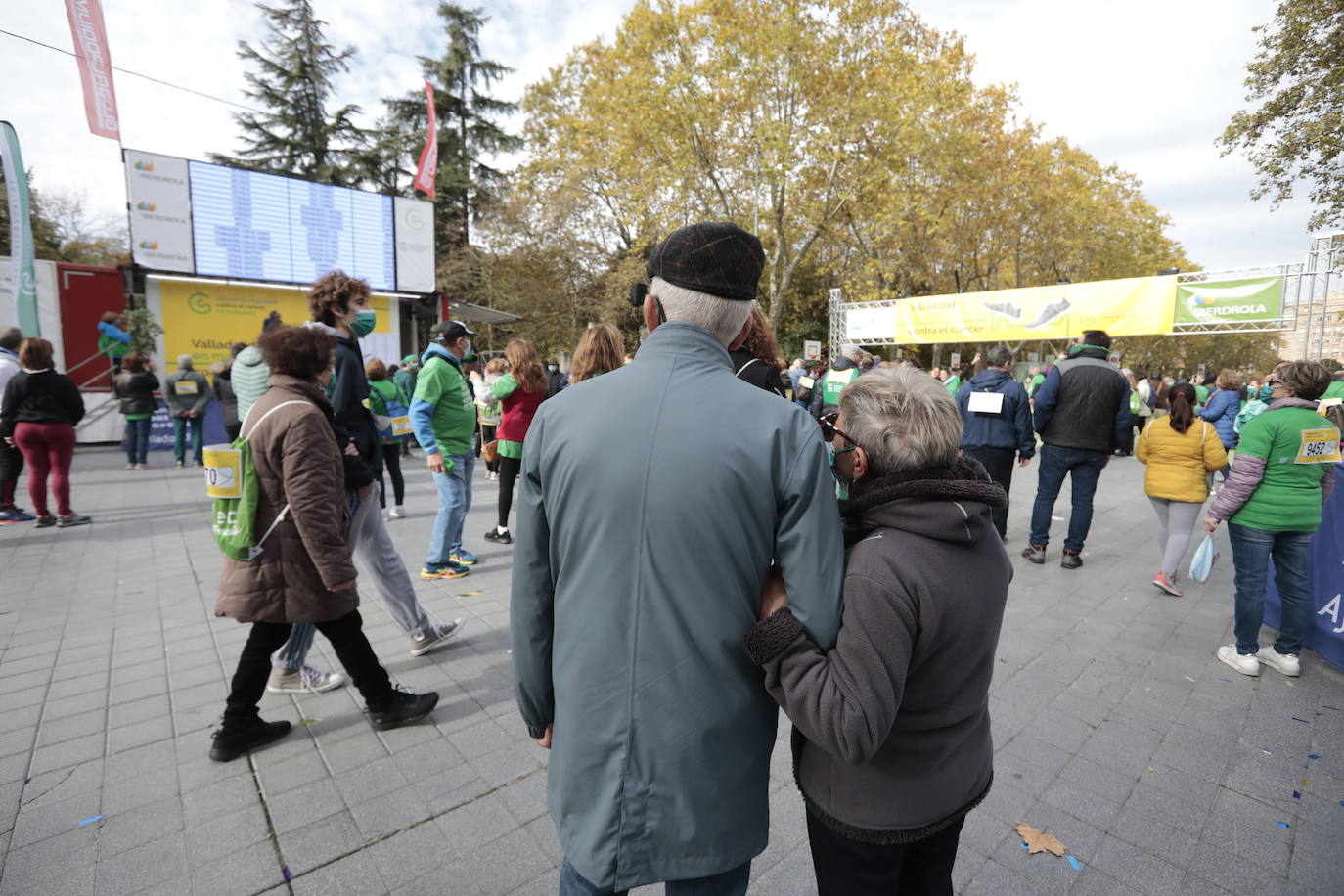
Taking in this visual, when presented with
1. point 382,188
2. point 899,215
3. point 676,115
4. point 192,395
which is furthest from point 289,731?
point 382,188

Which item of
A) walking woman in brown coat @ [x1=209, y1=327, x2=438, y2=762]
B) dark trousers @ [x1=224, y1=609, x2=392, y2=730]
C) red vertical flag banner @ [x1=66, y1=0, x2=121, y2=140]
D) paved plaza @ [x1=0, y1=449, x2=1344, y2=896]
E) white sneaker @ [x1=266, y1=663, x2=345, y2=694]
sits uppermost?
red vertical flag banner @ [x1=66, y1=0, x2=121, y2=140]

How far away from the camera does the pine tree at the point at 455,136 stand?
26.0 m

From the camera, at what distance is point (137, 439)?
10.2 meters

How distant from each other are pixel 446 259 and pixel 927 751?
2600 centimetres

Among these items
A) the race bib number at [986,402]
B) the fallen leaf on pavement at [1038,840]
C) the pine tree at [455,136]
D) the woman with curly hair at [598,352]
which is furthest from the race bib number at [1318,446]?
the pine tree at [455,136]

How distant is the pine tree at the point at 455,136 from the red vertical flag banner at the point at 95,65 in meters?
15.4

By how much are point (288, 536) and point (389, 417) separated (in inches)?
151

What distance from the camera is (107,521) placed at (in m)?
6.98

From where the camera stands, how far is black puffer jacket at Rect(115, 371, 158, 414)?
31.6ft

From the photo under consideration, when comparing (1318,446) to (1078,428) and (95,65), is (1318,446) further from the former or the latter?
(95,65)

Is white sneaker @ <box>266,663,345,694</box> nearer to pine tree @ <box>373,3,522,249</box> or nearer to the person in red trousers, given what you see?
the person in red trousers

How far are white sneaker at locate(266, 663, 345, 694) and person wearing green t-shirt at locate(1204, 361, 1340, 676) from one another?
5.00 metres

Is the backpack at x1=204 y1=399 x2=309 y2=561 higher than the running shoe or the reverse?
higher

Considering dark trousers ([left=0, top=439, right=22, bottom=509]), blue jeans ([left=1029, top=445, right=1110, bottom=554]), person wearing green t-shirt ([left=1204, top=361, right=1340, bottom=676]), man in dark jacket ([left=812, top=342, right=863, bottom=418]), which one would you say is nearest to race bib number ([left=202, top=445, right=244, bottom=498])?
person wearing green t-shirt ([left=1204, top=361, right=1340, bottom=676])
